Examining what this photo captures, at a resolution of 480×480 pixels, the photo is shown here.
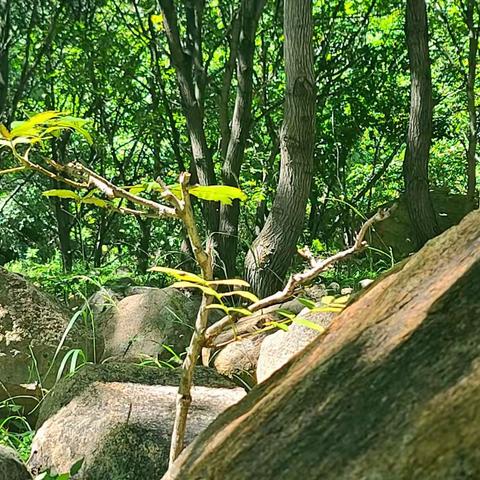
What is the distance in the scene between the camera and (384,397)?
3.27 ft

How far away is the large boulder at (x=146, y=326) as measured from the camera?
413cm

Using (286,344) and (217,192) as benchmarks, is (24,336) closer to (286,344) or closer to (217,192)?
(286,344)

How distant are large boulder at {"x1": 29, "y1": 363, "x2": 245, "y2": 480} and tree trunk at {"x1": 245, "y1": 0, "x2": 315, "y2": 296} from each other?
8.33 ft

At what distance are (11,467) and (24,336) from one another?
1737 mm

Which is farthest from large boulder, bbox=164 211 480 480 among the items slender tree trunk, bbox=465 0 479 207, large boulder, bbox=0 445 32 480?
slender tree trunk, bbox=465 0 479 207

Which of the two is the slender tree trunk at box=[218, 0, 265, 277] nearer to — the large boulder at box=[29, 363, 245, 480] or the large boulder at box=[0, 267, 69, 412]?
the large boulder at box=[0, 267, 69, 412]

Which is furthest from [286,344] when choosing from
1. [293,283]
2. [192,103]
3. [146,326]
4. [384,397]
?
[192,103]

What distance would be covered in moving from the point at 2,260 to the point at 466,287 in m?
14.1

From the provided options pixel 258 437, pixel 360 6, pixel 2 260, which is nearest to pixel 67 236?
pixel 2 260

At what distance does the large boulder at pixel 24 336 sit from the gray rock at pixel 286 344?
1.16m

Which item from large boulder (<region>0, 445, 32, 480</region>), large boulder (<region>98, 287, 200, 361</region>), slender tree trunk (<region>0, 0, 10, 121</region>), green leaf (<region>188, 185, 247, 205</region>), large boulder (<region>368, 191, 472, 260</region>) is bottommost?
large boulder (<region>368, 191, 472, 260</region>)

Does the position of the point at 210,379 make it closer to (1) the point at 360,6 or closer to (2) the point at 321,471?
(2) the point at 321,471

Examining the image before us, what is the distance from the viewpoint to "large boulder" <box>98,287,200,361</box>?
13.6ft

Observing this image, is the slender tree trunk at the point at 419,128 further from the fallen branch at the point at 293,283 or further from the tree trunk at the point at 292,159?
the fallen branch at the point at 293,283
